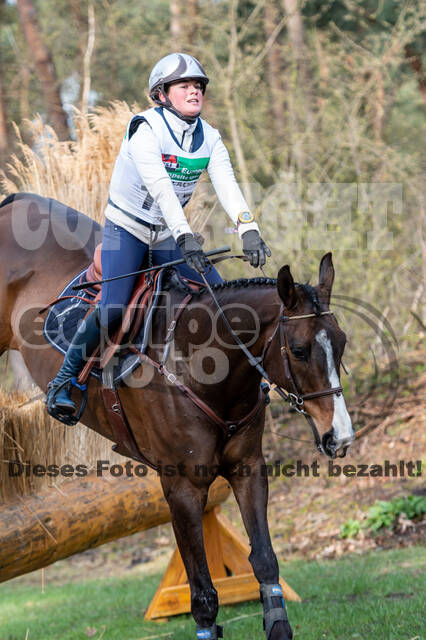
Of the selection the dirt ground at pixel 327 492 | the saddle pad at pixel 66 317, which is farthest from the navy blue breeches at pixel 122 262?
the dirt ground at pixel 327 492

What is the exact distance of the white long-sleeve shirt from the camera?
3.70 m

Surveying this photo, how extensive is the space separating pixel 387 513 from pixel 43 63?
34.3 feet

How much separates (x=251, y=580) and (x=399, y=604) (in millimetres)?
1282

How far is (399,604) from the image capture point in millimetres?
5145

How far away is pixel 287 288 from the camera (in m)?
3.41

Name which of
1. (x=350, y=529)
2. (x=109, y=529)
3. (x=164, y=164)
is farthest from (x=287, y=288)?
(x=350, y=529)

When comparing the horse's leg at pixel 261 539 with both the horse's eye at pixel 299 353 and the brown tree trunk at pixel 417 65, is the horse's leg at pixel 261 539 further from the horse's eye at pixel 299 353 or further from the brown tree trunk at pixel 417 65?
the brown tree trunk at pixel 417 65

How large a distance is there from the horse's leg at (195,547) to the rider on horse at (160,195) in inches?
34.1

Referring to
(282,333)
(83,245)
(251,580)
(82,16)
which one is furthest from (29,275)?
(82,16)

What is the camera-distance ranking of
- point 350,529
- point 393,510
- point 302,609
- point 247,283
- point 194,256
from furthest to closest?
point 350,529 → point 393,510 → point 302,609 → point 247,283 → point 194,256

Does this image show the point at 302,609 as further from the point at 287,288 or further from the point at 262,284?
the point at 287,288

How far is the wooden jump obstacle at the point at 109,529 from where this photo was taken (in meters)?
4.52

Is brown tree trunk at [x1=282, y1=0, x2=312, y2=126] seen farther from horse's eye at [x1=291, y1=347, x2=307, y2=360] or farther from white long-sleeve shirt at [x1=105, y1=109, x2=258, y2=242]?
horse's eye at [x1=291, y1=347, x2=307, y2=360]

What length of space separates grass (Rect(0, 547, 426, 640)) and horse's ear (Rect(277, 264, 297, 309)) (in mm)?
2255
